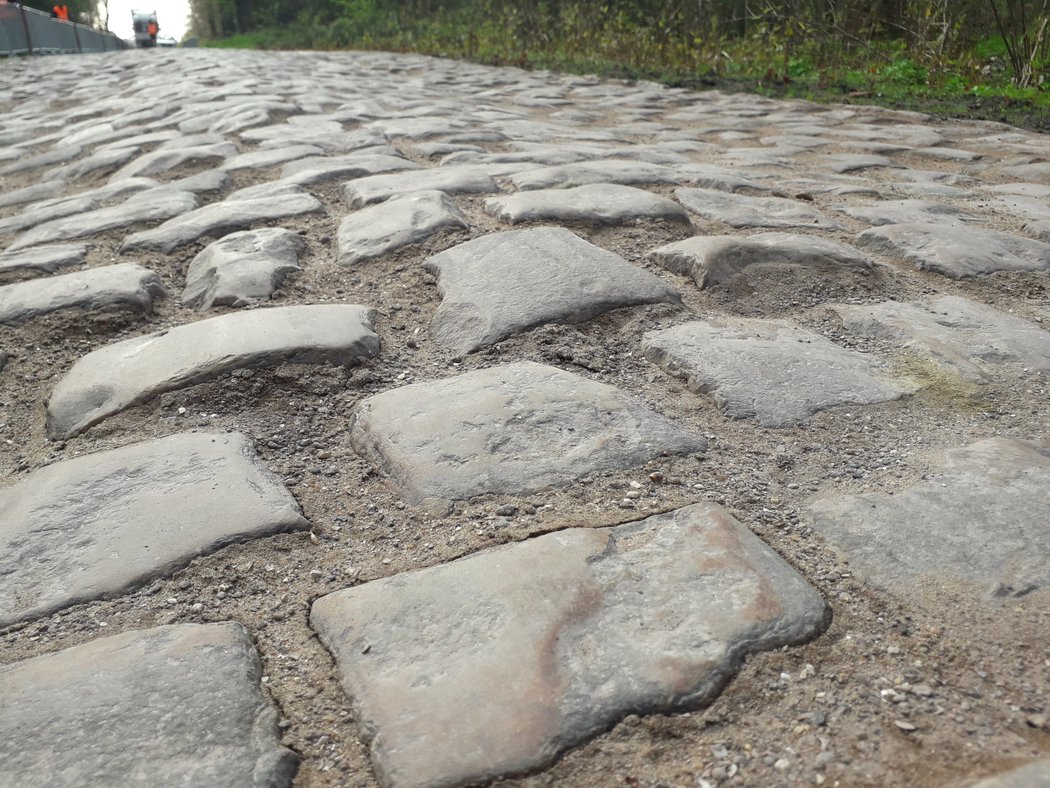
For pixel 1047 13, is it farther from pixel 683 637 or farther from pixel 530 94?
pixel 683 637

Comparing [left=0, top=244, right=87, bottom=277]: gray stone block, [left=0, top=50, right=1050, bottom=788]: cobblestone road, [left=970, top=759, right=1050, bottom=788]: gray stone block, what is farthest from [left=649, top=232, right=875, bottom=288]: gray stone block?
[left=0, top=244, right=87, bottom=277]: gray stone block

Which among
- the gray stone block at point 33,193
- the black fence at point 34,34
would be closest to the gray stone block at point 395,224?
the gray stone block at point 33,193

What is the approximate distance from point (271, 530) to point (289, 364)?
0.49 m

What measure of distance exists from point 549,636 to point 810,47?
24.4 feet

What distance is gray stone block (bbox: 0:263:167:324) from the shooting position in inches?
74.7

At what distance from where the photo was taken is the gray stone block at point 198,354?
1.52 m

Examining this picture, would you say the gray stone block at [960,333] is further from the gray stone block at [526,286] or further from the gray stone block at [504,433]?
the gray stone block at [504,433]

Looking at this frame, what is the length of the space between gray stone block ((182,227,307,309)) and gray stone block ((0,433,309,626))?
2.00 ft

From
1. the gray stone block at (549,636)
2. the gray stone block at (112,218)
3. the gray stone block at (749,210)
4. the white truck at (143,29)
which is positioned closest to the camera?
the gray stone block at (549,636)

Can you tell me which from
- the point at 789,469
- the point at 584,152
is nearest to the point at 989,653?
the point at 789,469

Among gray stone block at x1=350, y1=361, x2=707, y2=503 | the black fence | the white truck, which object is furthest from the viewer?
the white truck

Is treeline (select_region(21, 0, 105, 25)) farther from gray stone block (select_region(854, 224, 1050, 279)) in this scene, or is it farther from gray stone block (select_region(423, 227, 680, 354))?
gray stone block (select_region(854, 224, 1050, 279))

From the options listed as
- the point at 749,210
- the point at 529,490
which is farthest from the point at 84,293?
the point at 749,210

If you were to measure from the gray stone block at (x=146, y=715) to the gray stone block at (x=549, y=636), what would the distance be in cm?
10
